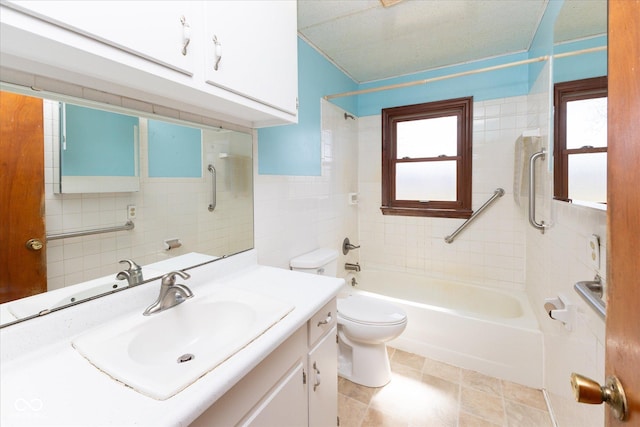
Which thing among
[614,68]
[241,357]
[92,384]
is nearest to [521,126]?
[614,68]

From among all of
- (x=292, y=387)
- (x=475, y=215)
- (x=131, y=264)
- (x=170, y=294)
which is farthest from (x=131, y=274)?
(x=475, y=215)

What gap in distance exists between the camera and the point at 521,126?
7.48 feet

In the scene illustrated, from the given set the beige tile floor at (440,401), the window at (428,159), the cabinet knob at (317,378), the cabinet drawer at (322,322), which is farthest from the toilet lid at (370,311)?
the window at (428,159)

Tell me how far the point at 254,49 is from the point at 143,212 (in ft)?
2.52

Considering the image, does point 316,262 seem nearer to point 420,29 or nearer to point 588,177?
point 588,177

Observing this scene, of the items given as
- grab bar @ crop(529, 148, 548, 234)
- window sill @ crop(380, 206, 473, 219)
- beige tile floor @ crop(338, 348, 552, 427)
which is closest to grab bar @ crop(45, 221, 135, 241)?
beige tile floor @ crop(338, 348, 552, 427)

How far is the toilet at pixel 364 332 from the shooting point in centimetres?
171

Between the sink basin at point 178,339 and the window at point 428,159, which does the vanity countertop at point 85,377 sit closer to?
the sink basin at point 178,339

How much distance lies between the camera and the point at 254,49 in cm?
106

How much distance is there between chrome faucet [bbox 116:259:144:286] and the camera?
0.99 meters

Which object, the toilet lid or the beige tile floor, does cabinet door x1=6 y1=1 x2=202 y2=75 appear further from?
the beige tile floor

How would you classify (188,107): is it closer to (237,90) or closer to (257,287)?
(237,90)

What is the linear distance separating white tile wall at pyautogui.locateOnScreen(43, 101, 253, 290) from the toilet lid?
831 mm

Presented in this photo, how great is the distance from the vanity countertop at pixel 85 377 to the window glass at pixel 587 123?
3.57 ft
